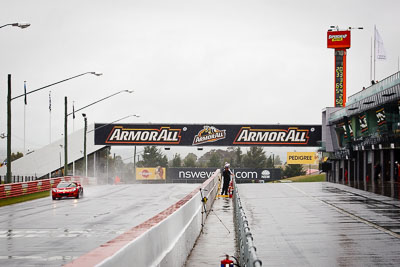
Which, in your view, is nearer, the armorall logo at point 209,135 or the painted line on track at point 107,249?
the painted line on track at point 107,249

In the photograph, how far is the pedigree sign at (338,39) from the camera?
9212 centimetres

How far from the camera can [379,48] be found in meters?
64.6

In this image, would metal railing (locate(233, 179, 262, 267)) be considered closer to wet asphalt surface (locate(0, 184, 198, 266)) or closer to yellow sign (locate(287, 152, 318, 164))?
wet asphalt surface (locate(0, 184, 198, 266))

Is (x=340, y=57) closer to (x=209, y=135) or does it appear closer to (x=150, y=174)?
(x=209, y=135)

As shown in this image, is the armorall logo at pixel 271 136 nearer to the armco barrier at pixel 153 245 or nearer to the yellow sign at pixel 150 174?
the yellow sign at pixel 150 174

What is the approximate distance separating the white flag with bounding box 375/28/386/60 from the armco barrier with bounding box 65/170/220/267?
5145 cm

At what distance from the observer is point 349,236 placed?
60.9 ft

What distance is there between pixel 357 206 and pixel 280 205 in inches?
137

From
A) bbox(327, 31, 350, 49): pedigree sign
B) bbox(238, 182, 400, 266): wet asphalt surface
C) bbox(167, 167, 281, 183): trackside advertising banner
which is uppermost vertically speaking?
bbox(327, 31, 350, 49): pedigree sign

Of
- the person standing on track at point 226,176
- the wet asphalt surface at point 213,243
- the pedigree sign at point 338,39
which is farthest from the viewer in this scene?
the pedigree sign at point 338,39

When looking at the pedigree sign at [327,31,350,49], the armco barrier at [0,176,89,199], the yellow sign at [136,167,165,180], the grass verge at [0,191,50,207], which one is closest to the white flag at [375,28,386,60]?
the pedigree sign at [327,31,350,49]

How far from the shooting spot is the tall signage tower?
86125mm

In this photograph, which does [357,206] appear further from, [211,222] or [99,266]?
[99,266]

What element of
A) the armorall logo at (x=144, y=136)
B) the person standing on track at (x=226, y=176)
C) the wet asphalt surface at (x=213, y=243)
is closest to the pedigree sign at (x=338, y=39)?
the armorall logo at (x=144, y=136)
